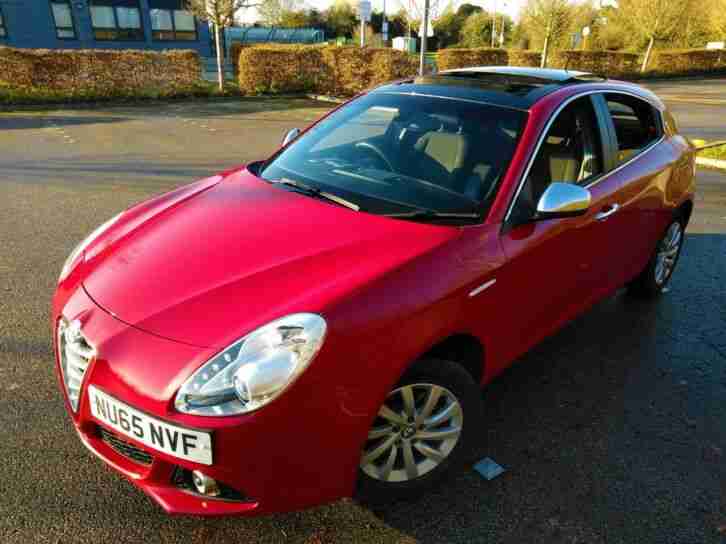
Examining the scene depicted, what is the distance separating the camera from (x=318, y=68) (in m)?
19.6

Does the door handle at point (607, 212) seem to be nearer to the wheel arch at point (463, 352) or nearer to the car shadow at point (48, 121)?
the wheel arch at point (463, 352)

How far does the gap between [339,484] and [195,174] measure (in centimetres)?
689

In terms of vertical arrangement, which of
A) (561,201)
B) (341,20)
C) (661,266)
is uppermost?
(341,20)

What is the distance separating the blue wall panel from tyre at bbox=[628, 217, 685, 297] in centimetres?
3417

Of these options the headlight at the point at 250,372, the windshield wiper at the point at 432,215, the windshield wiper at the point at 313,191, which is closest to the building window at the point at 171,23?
the windshield wiper at the point at 313,191

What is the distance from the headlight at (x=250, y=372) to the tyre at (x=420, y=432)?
444mm

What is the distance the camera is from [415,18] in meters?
23.6

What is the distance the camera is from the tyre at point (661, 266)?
4.34m

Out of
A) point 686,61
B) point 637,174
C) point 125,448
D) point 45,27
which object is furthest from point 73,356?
point 686,61

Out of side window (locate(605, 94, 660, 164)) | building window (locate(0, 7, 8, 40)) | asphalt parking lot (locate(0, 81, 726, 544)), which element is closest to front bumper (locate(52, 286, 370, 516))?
asphalt parking lot (locate(0, 81, 726, 544))

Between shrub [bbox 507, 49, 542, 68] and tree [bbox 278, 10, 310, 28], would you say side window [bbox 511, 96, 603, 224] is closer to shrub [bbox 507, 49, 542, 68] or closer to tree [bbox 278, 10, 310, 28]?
shrub [bbox 507, 49, 542, 68]

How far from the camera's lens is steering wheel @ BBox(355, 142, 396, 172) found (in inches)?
124

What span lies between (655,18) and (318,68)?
2404 centimetres

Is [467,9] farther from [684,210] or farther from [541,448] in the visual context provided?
[541,448]
